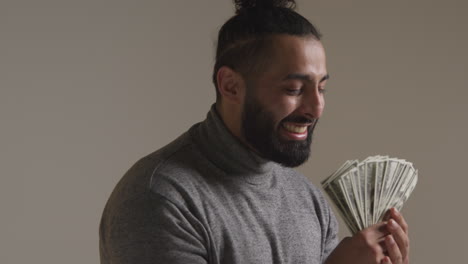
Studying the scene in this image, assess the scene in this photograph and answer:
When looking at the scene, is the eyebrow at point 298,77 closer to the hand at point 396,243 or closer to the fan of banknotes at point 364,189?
the fan of banknotes at point 364,189

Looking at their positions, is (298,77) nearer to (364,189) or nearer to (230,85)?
(230,85)

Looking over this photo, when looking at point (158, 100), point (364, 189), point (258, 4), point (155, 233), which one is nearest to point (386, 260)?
point (364, 189)

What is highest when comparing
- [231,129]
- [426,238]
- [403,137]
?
[231,129]

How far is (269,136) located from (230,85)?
0.16 meters

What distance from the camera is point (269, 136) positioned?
1688 mm

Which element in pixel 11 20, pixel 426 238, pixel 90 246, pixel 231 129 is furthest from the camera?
pixel 426 238

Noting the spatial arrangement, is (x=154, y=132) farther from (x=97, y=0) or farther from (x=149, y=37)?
(x=97, y=0)

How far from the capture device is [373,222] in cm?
178

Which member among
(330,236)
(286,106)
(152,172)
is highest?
(286,106)

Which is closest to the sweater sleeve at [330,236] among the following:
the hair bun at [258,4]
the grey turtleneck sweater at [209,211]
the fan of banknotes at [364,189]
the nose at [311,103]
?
the grey turtleneck sweater at [209,211]

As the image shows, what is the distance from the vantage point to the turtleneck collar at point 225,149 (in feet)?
5.64

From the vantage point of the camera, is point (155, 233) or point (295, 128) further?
point (295, 128)

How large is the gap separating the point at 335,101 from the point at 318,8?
434 millimetres

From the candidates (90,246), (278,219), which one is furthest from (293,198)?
(90,246)
